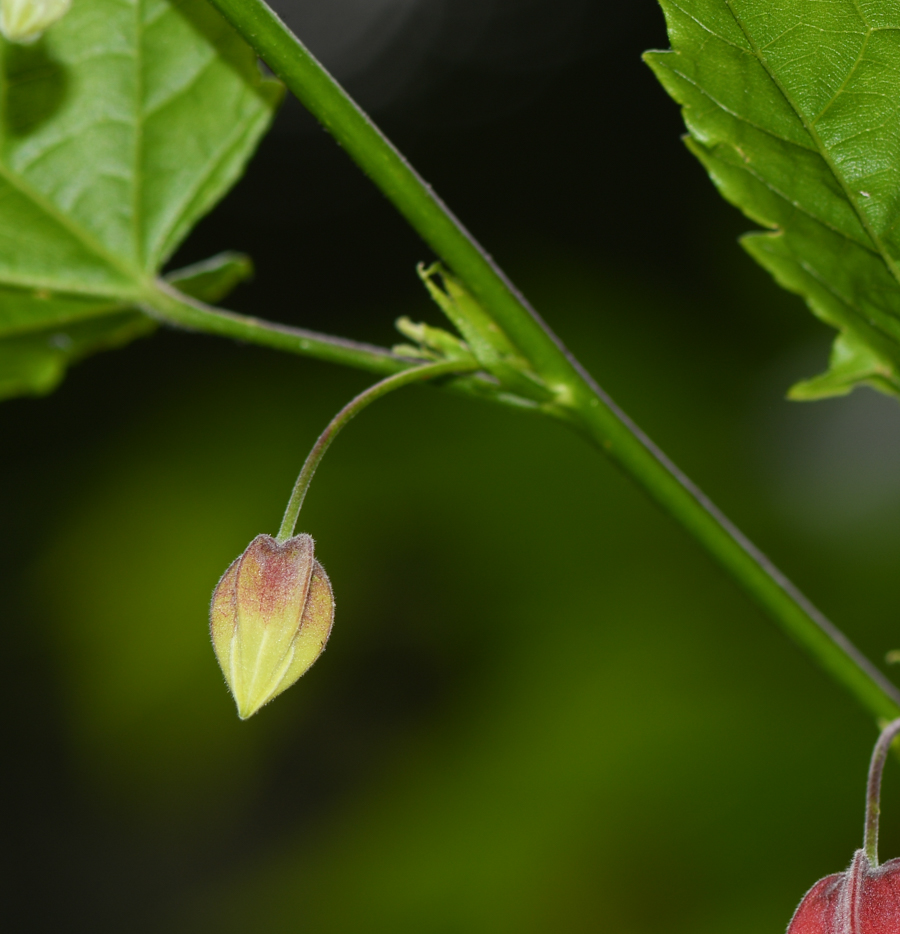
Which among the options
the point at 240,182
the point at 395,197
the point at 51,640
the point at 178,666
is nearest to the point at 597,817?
the point at 178,666

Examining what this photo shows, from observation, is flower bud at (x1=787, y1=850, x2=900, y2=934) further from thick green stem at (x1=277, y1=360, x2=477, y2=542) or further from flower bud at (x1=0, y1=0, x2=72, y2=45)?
flower bud at (x1=0, y1=0, x2=72, y2=45)

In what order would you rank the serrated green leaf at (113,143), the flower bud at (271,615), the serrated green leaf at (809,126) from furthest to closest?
the serrated green leaf at (113,143) → the flower bud at (271,615) → the serrated green leaf at (809,126)

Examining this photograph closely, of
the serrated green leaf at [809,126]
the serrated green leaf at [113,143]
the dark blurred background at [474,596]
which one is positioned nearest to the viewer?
the serrated green leaf at [809,126]

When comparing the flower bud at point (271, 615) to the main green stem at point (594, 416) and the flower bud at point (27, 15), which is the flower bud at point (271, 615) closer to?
the main green stem at point (594, 416)

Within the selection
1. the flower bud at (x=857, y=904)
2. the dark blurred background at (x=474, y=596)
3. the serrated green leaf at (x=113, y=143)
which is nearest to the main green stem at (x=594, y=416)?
the flower bud at (x=857, y=904)

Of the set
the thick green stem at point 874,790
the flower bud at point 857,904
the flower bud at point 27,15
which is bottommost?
the flower bud at point 857,904

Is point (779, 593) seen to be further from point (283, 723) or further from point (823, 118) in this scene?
point (283, 723)
